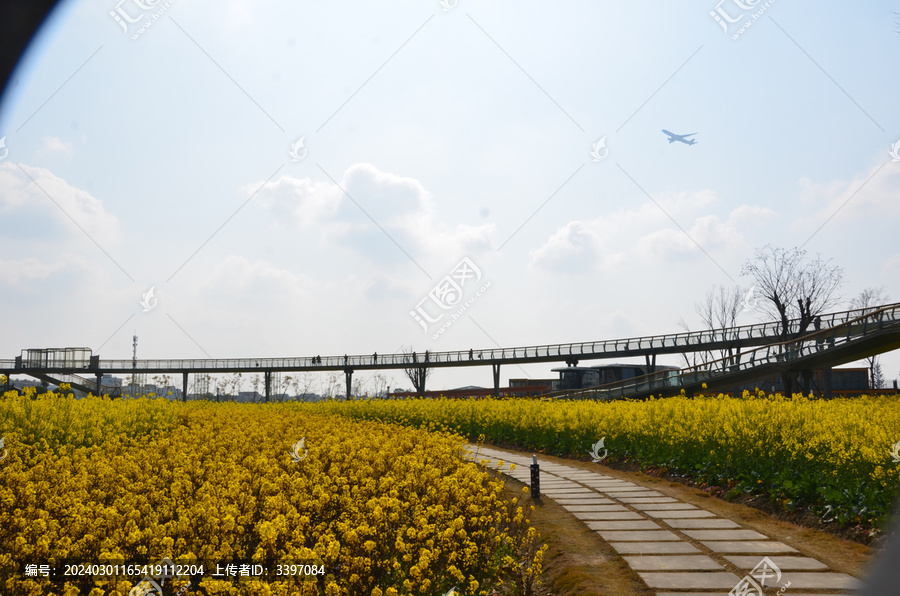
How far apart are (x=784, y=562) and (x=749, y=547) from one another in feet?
1.75

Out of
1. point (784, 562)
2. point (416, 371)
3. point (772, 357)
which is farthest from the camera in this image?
point (416, 371)

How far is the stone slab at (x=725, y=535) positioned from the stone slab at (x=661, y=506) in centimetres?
134

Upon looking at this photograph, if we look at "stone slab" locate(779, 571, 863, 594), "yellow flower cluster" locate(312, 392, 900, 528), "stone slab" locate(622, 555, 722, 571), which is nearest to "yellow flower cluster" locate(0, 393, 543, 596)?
"stone slab" locate(622, 555, 722, 571)

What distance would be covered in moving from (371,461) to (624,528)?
3.03 metres

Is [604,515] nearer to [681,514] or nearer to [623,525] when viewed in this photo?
[623,525]

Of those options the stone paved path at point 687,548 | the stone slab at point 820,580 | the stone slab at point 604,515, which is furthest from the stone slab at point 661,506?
the stone slab at point 820,580

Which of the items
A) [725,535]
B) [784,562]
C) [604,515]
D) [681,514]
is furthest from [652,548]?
[681,514]

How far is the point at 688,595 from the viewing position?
492cm

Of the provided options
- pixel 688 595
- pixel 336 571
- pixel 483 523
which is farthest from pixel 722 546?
pixel 336 571

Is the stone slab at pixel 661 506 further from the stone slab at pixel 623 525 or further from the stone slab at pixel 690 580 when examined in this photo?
the stone slab at pixel 690 580

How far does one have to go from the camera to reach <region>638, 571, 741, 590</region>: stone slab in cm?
511

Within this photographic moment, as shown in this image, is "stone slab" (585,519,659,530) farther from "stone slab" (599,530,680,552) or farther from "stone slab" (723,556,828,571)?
"stone slab" (723,556,828,571)

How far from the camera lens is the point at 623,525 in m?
7.43

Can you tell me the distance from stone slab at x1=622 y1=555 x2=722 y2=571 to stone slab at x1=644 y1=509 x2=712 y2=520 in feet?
6.35
